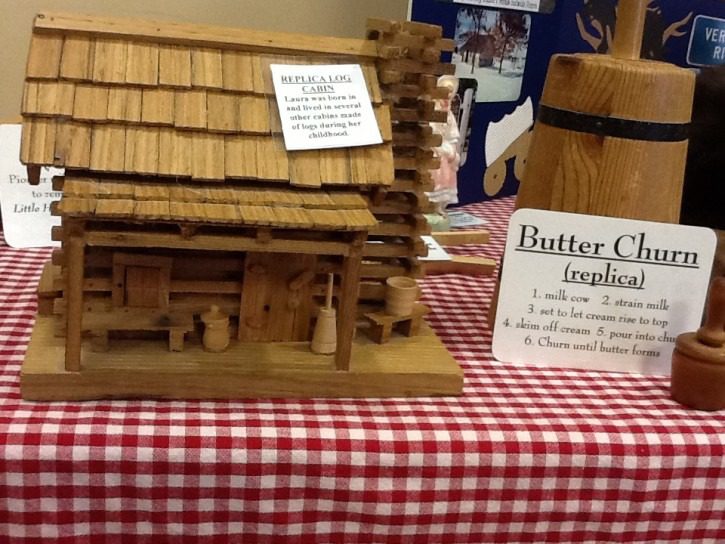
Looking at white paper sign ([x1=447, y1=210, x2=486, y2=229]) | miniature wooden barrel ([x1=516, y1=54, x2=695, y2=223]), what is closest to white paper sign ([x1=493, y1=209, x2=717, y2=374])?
miniature wooden barrel ([x1=516, y1=54, x2=695, y2=223])

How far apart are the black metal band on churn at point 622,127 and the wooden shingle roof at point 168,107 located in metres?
0.18

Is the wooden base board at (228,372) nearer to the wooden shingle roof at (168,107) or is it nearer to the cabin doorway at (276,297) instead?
the cabin doorway at (276,297)

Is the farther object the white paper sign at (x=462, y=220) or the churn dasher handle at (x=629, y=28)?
the white paper sign at (x=462, y=220)

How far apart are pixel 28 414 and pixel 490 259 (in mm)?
672

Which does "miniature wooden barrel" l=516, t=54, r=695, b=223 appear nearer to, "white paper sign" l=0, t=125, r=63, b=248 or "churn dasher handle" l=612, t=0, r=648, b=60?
"churn dasher handle" l=612, t=0, r=648, b=60

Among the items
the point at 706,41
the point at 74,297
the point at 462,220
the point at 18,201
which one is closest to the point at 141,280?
the point at 74,297

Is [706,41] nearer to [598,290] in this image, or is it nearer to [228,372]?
[598,290]

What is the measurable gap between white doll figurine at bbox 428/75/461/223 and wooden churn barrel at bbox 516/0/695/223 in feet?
1.14

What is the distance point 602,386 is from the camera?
2.70ft

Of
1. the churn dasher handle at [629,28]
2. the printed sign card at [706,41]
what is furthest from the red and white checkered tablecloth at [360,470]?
the printed sign card at [706,41]

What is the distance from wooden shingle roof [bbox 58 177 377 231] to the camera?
0.66 m

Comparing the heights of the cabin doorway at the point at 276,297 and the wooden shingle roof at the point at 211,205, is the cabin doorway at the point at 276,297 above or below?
below

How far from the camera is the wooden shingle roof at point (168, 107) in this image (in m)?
0.72

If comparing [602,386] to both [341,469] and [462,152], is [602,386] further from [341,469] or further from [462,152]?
[462,152]
